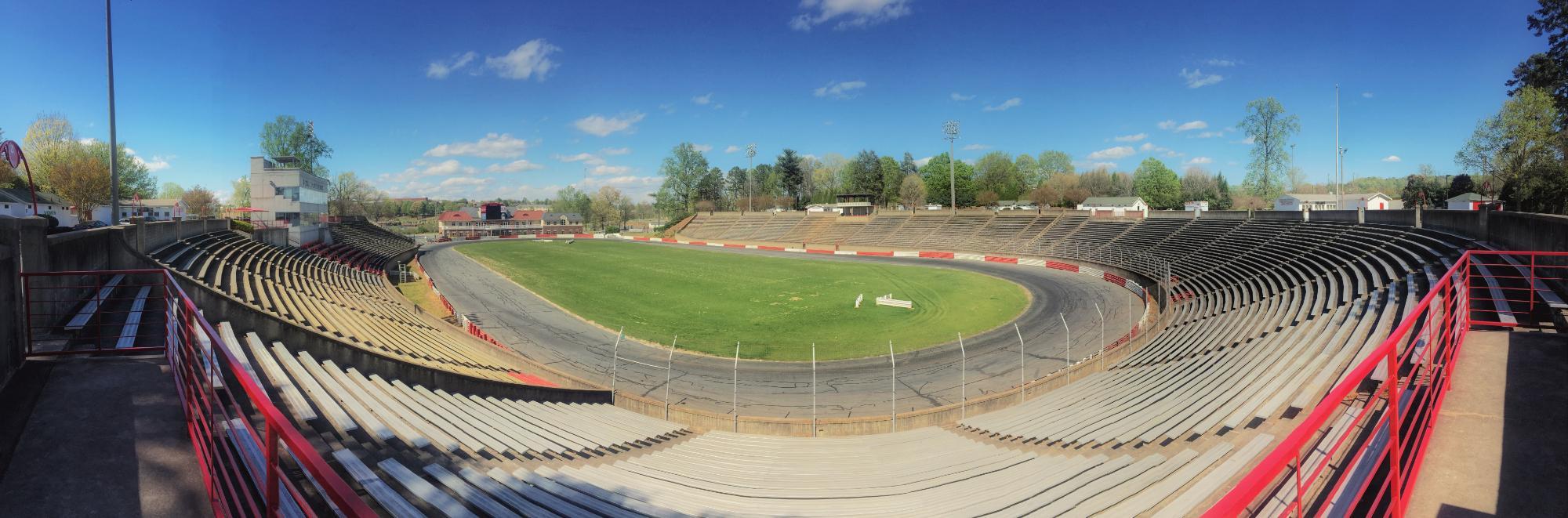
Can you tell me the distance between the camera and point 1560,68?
3569 centimetres

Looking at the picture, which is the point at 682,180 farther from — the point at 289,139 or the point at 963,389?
the point at 963,389

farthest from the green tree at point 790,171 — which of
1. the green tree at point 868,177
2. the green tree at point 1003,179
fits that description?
the green tree at point 1003,179

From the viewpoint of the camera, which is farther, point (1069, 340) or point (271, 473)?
point (1069, 340)

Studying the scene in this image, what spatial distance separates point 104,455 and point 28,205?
1669 inches

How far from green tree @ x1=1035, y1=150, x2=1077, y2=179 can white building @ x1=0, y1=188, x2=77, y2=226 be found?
155 m

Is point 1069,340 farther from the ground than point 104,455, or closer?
closer

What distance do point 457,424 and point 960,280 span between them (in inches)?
1634

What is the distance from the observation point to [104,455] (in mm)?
5172

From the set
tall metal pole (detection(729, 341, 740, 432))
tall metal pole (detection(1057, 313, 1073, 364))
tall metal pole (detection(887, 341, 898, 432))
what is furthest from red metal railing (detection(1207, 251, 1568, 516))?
tall metal pole (detection(1057, 313, 1073, 364))

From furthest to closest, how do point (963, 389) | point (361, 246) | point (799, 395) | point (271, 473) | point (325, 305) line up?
point (361, 246)
point (799, 395)
point (325, 305)
point (963, 389)
point (271, 473)

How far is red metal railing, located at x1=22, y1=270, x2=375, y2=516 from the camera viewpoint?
10.0 ft

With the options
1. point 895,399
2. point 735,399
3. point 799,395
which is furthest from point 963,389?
point 735,399

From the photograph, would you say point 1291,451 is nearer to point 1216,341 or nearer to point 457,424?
point 457,424

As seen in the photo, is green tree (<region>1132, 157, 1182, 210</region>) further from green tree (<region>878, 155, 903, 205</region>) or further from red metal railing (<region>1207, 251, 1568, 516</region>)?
red metal railing (<region>1207, 251, 1568, 516</region>)
